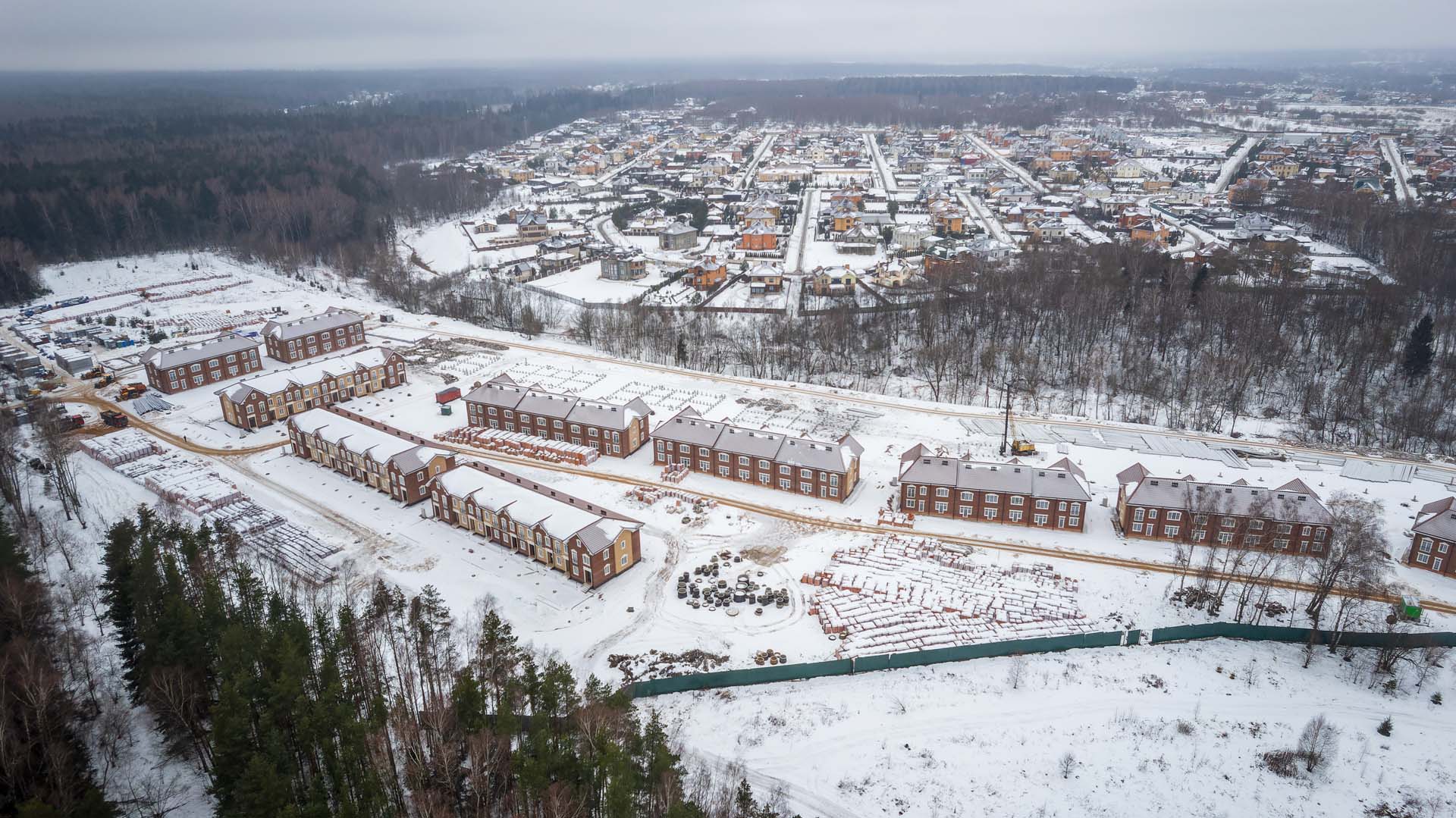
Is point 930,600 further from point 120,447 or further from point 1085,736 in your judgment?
point 120,447

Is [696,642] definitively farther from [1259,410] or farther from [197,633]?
[1259,410]

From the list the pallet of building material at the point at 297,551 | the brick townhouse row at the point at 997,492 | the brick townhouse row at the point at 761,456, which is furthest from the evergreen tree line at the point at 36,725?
the brick townhouse row at the point at 997,492

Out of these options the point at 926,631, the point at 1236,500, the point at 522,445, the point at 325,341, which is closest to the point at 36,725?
the point at 522,445

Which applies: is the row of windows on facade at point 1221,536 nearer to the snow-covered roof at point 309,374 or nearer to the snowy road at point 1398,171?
the snow-covered roof at point 309,374

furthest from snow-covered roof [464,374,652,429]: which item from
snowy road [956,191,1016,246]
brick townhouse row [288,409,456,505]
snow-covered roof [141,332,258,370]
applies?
snowy road [956,191,1016,246]

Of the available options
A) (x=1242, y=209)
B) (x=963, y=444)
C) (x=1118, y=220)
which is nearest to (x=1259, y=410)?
(x=963, y=444)

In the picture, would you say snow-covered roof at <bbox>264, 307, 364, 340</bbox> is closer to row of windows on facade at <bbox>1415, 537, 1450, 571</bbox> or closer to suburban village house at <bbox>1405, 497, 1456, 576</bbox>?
suburban village house at <bbox>1405, 497, 1456, 576</bbox>

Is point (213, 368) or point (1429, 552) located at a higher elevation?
point (213, 368)
